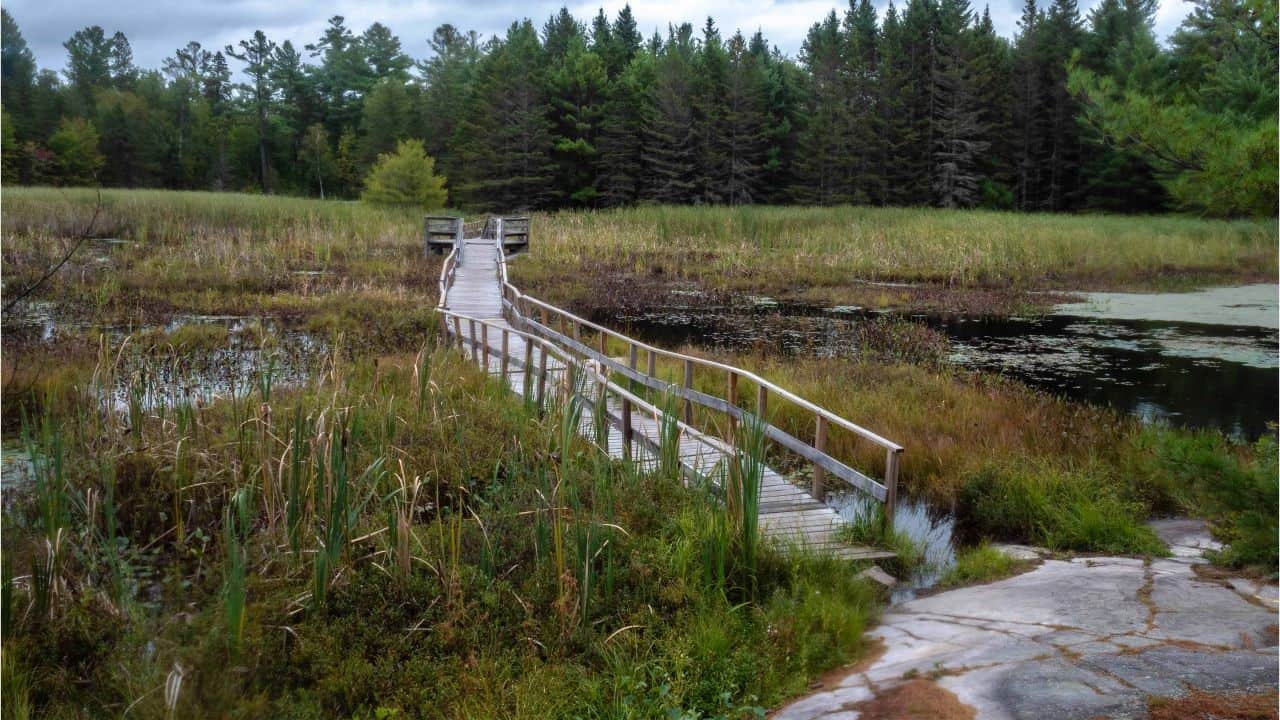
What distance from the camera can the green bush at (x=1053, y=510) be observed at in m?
7.38

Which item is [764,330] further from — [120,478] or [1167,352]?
[120,478]

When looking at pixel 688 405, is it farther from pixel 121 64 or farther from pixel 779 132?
pixel 121 64

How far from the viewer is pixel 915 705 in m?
3.85

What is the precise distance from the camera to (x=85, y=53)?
78188 mm

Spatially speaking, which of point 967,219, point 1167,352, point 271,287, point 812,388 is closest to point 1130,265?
point 967,219

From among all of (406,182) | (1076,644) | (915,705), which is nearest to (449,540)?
(915,705)

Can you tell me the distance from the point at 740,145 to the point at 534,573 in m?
50.8

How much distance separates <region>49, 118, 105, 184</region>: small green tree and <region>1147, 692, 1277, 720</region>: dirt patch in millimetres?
64133

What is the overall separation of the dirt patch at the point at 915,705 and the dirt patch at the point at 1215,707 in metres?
0.67

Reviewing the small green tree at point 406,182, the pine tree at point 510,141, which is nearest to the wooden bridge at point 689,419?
the small green tree at point 406,182

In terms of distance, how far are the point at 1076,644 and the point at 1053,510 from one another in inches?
141

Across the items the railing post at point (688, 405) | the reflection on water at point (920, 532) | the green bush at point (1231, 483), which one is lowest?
the reflection on water at point (920, 532)

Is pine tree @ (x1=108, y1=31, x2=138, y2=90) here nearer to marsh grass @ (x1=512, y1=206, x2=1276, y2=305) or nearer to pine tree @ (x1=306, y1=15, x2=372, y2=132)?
pine tree @ (x1=306, y1=15, x2=372, y2=132)

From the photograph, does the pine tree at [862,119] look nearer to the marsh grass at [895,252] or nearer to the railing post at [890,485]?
the marsh grass at [895,252]
